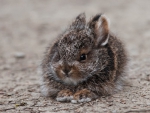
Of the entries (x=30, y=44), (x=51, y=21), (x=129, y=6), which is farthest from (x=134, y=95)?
(x=129, y=6)

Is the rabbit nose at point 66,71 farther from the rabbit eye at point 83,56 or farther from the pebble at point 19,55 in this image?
the pebble at point 19,55

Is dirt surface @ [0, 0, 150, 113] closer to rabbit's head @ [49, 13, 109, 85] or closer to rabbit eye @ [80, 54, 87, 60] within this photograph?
rabbit's head @ [49, 13, 109, 85]

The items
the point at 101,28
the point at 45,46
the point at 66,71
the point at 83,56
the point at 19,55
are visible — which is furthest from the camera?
the point at 45,46

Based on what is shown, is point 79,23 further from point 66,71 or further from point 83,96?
point 83,96

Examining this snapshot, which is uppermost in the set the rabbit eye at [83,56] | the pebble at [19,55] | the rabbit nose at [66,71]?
the pebble at [19,55]

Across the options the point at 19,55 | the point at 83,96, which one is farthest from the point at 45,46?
the point at 83,96

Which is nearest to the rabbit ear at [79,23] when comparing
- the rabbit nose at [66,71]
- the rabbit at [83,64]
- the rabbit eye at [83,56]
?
the rabbit at [83,64]
